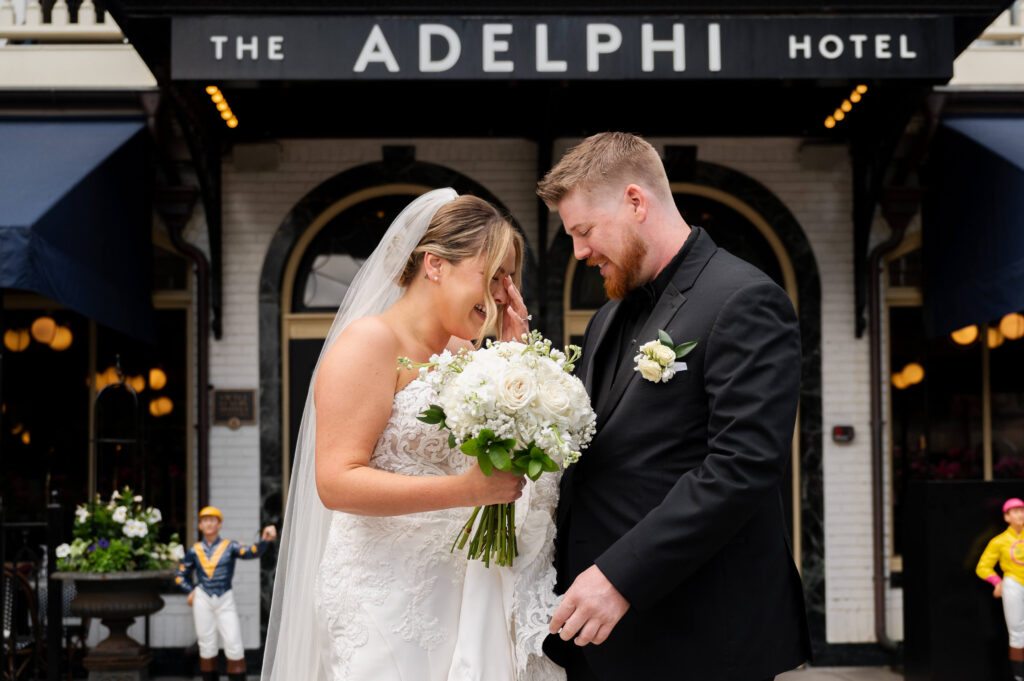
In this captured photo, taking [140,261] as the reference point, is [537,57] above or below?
above

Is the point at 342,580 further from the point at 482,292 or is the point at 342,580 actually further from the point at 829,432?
the point at 829,432

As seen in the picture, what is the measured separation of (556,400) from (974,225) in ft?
19.5

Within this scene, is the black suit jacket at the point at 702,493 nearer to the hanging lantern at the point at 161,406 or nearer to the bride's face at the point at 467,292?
the bride's face at the point at 467,292

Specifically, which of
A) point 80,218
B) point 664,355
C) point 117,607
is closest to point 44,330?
point 80,218

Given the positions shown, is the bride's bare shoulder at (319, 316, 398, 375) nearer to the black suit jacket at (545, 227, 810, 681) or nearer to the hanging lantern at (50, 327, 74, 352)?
the black suit jacket at (545, 227, 810, 681)

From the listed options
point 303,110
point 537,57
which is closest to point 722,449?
point 537,57

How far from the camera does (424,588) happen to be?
319 centimetres

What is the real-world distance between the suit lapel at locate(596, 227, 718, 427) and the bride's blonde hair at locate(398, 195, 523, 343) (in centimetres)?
51

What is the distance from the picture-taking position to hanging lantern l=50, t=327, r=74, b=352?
8.67m

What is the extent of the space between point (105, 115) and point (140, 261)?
4.04 feet

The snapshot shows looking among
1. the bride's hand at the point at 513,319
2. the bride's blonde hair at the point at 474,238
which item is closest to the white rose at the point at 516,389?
the bride's blonde hair at the point at 474,238

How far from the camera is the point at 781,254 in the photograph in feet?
28.1

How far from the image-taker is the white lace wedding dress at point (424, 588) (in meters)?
3.06

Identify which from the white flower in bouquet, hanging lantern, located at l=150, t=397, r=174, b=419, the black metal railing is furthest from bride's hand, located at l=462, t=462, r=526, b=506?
hanging lantern, located at l=150, t=397, r=174, b=419
